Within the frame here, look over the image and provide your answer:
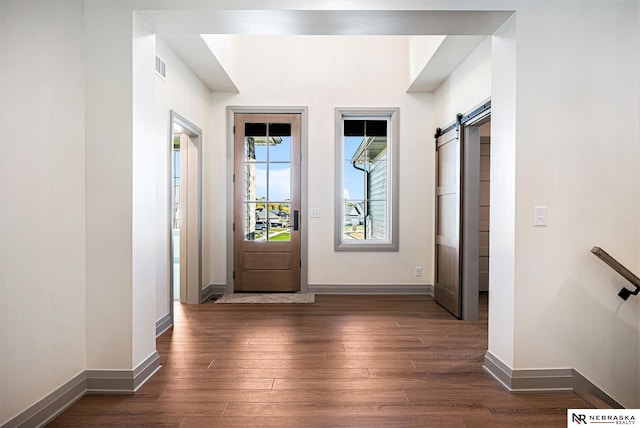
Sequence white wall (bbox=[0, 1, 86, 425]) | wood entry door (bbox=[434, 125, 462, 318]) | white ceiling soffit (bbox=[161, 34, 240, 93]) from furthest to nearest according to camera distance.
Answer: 1. wood entry door (bbox=[434, 125, 462, 318])
2. white ceiling soffit (bbox=[161, 34, 240, 93])
3. white wall (bbox=[0, 1, 86, 425])

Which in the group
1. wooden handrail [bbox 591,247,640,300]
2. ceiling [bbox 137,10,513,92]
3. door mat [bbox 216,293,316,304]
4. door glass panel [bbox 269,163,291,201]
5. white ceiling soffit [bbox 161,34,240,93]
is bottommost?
door mat [bbox 216,293,316,304]

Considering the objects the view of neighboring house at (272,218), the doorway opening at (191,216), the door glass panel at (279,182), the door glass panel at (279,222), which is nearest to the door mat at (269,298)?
the doorway opening at (191,216)

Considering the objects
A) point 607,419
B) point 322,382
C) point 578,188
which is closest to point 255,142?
point 322,382

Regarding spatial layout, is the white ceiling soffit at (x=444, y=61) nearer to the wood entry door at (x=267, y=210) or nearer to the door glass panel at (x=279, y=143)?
the door glass panel at (x=279, y=143)

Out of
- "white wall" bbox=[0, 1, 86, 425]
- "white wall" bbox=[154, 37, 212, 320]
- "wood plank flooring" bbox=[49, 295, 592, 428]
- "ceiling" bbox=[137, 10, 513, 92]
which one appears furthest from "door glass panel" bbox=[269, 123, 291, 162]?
"white wall" bbox=[0, 1, 86, 425]

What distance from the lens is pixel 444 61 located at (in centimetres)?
403

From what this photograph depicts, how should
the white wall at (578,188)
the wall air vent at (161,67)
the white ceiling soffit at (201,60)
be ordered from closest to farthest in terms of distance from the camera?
the white wall at (578,188)
the wall air vent at (161,67)
the white ceiling soffit at (201,60)

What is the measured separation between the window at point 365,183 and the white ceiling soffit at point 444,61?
590mm

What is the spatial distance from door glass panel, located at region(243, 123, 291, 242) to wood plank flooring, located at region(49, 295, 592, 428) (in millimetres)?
1516

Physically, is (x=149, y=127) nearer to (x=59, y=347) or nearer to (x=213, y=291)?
(x=59, y=347)

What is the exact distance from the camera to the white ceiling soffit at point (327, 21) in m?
2.46

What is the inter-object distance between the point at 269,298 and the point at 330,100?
2.68 metres

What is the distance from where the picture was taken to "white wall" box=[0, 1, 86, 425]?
77.0 inches

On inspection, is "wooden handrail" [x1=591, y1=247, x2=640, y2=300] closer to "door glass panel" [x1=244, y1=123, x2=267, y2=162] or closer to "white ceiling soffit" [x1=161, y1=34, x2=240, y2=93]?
"white ceiling soffit" [x1=161, y1=34, x2=240, y2=93]
